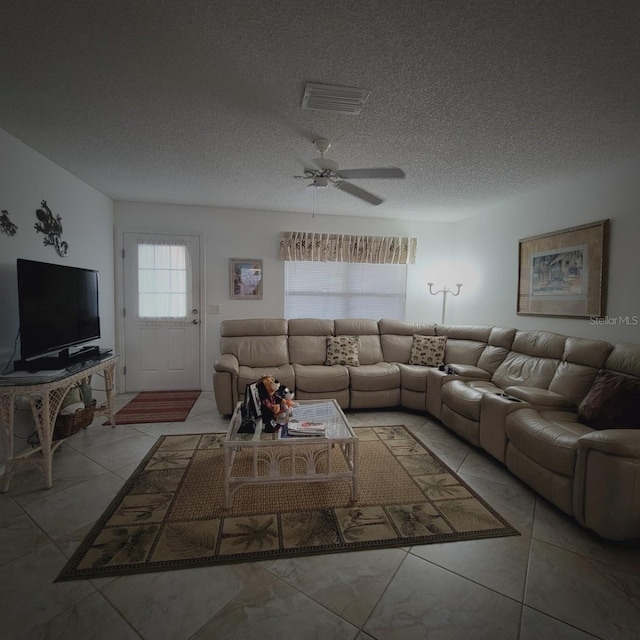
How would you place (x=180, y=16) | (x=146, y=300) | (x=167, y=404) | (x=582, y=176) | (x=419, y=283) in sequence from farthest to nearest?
1. (x=419, y=283)
2. (x=146, y=300)
3. (x=167, y=404)
4. (x=582, y=176)
5. (x=180, y=16)

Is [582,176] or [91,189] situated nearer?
[582,176]

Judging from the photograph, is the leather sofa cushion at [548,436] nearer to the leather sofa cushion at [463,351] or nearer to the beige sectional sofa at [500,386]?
the beige sectional sofa at [500,386]

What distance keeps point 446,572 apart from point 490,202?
3780mm

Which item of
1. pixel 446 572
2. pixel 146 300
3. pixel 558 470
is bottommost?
pixel 446 572

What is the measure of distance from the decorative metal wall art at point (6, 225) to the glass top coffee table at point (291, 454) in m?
2.07

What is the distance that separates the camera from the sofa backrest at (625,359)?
2.34 m

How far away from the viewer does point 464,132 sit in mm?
2289

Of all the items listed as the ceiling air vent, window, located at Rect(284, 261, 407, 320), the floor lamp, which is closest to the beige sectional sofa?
window, located at Rect(284, 261, 407, 320)

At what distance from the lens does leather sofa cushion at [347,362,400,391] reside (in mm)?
3766

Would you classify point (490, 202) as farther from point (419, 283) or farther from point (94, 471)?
point (94, 471)

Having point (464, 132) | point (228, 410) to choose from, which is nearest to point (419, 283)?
point (464, 132)

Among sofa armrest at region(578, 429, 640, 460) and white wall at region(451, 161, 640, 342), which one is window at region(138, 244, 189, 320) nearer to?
white wall at region(451, 161, 640, 342)

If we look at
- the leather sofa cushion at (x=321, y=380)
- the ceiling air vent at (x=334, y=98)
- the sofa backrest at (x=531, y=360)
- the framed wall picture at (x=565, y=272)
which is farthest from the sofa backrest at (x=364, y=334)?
the ceiling air vent at (x=334, y=98)

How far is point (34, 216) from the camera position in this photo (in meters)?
2.70
